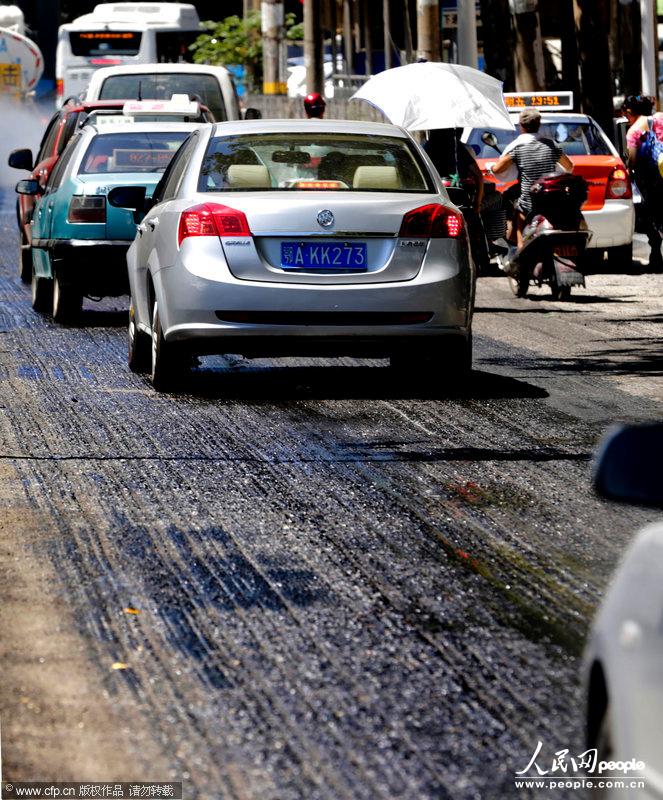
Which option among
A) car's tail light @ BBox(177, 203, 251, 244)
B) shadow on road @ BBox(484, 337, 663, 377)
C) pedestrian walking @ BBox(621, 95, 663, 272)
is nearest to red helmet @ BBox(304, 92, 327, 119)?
pedestrian walking @ BBox(621, 95, 663, 272)

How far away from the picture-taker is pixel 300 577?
602cm

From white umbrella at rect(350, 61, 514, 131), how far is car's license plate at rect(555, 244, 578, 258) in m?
1.65

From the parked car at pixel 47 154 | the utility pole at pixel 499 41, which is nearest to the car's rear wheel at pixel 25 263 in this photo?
the parked car at pixel 47 154

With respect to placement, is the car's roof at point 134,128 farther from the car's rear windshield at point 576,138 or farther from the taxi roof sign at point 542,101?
the taxi roof sign at point 542,101

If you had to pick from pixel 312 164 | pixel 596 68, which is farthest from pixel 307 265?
pixel 596 68

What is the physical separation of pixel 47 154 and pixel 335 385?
28.6 feet

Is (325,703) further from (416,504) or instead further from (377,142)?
(377,142)

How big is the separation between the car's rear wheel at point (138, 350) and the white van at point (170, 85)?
1084 cm

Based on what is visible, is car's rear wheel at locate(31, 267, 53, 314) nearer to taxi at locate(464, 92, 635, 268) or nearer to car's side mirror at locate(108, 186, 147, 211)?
car's side mirror at locate(108, 186, 147, 211)

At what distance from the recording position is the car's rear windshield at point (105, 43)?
4619 centimetres

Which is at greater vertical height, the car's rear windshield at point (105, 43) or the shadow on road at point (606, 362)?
the car's rear windshield at point (105, 43)

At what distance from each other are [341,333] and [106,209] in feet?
14.7

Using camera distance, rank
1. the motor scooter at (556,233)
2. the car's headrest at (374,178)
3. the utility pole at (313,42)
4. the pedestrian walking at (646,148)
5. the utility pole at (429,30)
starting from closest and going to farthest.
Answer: the car's headrest at (374,178), the motor scooter at (556,233), the pedestrian walking at (646,148), the utility pole at (429,30), the utility pole at (313,42)

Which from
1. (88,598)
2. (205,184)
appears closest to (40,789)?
(88,598)
